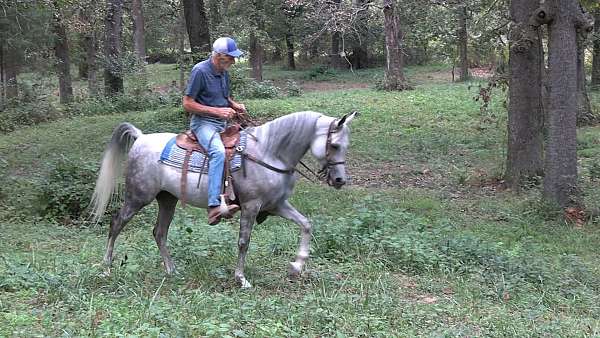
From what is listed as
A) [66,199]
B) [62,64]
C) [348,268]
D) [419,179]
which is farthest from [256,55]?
[348,268]

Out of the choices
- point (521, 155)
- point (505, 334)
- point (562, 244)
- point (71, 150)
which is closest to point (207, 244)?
point (505, 334)

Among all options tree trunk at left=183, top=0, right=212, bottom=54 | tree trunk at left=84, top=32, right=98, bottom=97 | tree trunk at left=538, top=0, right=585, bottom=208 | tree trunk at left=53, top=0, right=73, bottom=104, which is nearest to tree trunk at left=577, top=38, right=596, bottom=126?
tree trunk at left=538, top=0, right=585, bottom=208

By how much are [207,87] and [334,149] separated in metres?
1.45

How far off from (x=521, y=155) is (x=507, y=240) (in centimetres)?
380

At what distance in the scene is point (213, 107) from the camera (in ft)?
22.0

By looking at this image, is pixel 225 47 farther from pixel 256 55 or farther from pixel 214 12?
pixel 256 55

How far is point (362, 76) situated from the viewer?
38.1 metres

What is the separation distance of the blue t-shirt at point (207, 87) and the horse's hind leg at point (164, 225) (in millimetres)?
1036

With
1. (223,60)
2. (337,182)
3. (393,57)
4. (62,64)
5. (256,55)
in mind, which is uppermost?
(256,55)

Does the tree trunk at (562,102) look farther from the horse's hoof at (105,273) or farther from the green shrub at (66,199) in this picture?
the green shrub at (66,199)

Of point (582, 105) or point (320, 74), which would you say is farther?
point (320, 74)

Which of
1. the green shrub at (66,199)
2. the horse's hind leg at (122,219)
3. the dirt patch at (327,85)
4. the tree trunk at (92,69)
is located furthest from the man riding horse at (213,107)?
the dirt patch at (327,85)

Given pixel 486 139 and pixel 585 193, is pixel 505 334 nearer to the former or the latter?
pixel 585 193

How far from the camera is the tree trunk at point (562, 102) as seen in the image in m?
10.8
